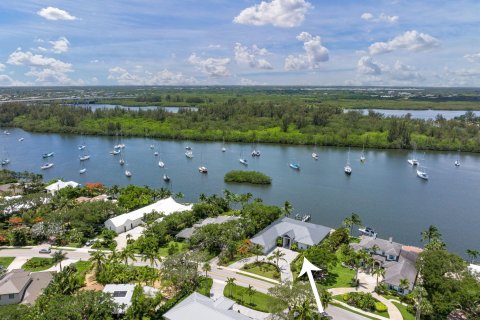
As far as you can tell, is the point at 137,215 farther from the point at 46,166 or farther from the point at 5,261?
the point at 46,166

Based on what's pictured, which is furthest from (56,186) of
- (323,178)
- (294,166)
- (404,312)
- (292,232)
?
(404,312)

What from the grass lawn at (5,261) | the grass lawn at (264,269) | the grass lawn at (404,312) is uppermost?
the grass lawn at (264,269)

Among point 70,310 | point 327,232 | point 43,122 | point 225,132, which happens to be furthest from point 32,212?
point 43,122

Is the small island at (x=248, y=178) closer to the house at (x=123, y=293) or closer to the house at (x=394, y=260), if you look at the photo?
the house at (x=394, y=260)

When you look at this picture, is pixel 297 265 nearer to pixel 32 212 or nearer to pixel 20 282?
pixel 20 282

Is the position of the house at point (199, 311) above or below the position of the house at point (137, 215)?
above

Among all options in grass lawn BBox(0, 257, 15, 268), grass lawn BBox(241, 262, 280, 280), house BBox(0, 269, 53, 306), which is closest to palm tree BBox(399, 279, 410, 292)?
grass lawn BBox(241, 262, 280, 280)

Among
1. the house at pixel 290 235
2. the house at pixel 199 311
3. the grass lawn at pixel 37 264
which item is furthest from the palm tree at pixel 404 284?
the grass lawn at pixel 37 264
